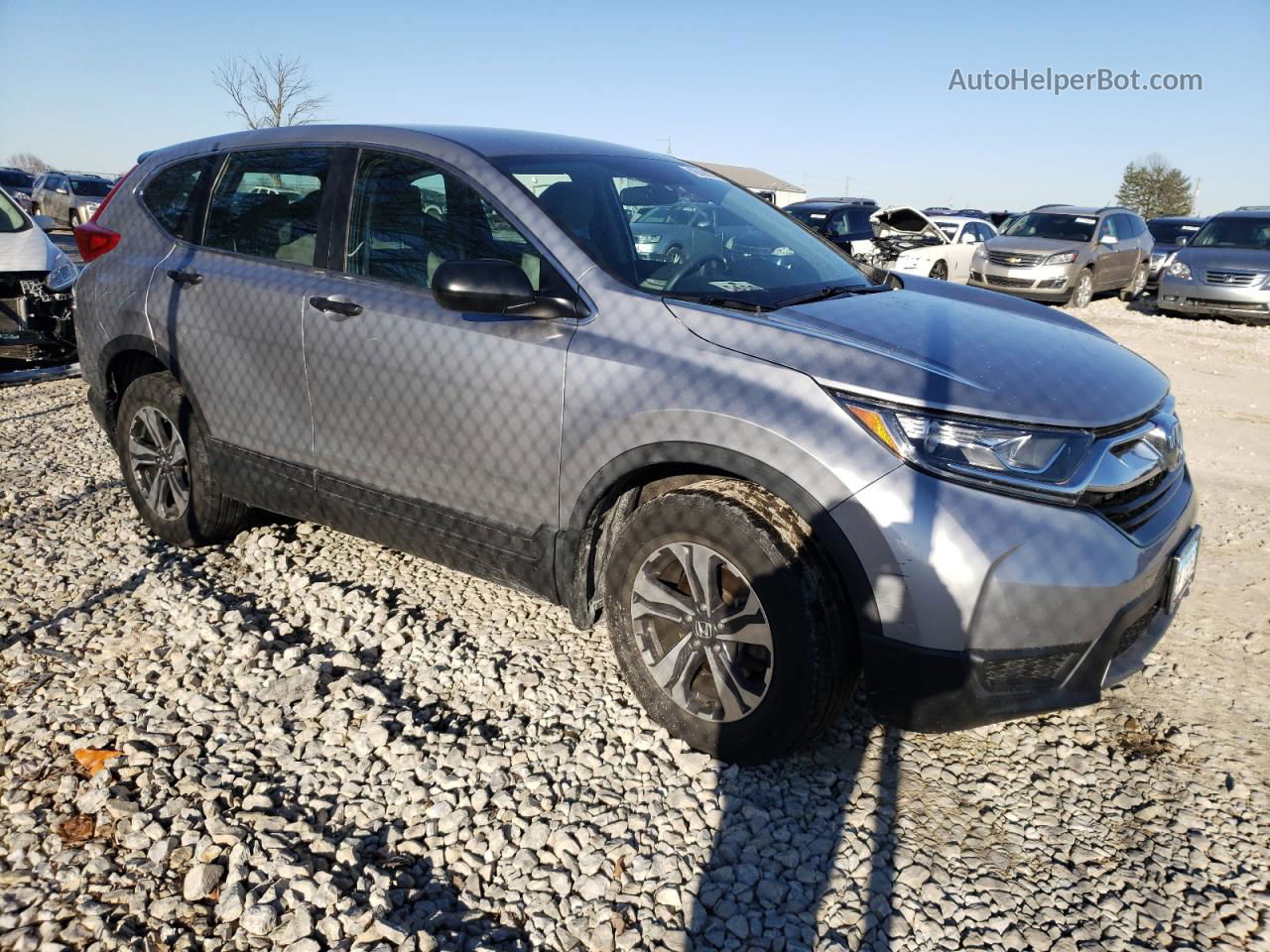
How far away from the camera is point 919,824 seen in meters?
2.58

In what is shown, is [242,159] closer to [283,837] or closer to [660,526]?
[660,526]

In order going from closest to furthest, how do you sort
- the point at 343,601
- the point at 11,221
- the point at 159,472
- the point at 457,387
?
1. the point at 457,387
2. the point at 343,601
3. the point at 159,472
4. the point at 11,221

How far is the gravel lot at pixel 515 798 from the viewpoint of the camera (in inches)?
87.2

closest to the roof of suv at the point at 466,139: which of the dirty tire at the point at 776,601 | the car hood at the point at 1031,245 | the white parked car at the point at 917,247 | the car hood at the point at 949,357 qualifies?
the car hood at the point at 949,357

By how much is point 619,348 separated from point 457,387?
633 mm

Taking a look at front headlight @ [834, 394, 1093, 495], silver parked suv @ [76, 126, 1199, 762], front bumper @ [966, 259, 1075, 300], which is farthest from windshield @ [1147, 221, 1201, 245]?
front headlight @ [834, 394, 1093, 495]

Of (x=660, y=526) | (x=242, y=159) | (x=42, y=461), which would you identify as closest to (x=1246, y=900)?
(x=660, y=526)

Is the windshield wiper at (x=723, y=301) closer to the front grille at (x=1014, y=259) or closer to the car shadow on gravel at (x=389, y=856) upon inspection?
the car shadow on gravel at (x=389, y=856)

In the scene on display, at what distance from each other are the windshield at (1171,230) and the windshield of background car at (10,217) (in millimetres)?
21401

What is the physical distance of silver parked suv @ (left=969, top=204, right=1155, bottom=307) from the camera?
15.0 metres

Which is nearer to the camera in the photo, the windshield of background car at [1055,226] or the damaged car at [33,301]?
the damaged car at [33,301]

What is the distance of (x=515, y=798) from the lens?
2.62m

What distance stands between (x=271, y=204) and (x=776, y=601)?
8.86 feet

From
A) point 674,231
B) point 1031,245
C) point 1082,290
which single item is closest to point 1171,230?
point 1082,290
